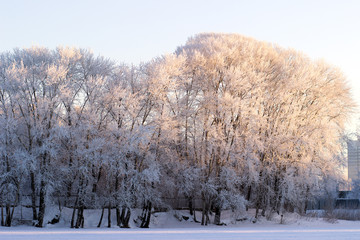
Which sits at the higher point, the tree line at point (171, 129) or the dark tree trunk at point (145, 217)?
the tree line at point (171, 129)

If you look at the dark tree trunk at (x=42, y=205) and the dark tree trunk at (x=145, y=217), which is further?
the dark tree trunk at (x=145, y=217)

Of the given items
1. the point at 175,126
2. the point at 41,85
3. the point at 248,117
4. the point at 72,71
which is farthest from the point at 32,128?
the point at 248,117

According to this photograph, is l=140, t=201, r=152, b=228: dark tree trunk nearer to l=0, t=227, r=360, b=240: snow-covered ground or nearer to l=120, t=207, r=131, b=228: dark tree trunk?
l=120, t=207, r=131, b=228: dark tree trunk

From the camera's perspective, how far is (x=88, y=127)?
29.1 meters

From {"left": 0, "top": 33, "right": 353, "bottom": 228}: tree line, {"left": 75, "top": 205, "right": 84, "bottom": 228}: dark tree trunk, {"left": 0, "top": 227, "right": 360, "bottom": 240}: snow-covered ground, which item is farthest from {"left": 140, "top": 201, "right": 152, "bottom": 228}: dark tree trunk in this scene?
{"left": 0, "top": 227, "right": 360, "bottom": 240}: snow-covered ground

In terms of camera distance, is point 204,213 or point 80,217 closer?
point 80,217

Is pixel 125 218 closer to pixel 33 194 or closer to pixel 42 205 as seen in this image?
pixel 42 205

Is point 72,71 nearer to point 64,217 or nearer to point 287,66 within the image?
point 64,217

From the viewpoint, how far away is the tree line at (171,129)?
2895 cm

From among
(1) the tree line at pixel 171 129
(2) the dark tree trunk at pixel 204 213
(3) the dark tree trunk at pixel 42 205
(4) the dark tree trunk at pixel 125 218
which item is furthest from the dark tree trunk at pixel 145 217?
(3) the dark tree trunk at pixel 42 205

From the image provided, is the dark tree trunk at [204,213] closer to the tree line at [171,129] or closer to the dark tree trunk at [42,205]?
the tree line at [171,129]

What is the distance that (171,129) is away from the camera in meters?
31.0

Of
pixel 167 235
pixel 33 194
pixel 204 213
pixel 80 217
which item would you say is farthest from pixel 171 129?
pixel 167 235

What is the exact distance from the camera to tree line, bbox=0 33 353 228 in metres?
29.0
